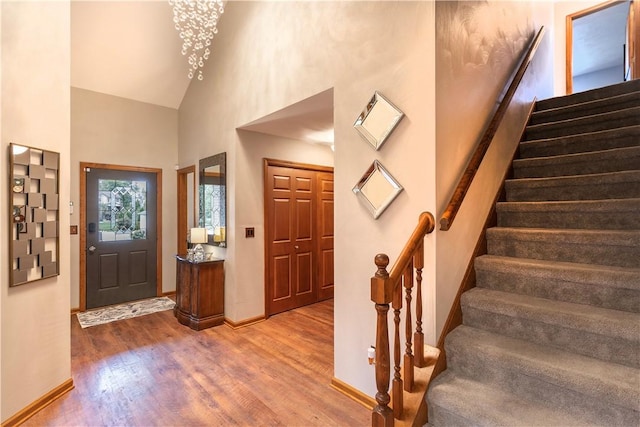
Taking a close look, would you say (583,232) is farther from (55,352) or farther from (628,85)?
(55,352)

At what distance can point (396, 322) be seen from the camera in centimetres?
159

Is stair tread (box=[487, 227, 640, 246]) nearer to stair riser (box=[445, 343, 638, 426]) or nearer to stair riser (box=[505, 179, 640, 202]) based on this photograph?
stair riser (box=[505, 179, 640, 202])

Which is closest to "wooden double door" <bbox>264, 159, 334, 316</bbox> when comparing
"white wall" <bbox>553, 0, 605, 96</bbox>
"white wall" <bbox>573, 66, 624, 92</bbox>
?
"white wall" <bbox>553, 0, 605, 96</bbox>

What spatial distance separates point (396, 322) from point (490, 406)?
56cm

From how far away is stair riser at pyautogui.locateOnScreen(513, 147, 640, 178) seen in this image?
7.70 ft

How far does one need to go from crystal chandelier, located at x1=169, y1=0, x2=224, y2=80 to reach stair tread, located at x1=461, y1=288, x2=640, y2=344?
292 cm

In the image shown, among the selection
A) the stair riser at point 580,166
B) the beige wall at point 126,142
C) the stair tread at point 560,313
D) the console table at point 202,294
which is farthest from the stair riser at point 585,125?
the beige wall at point 126,142

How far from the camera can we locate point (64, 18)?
244 centimetres

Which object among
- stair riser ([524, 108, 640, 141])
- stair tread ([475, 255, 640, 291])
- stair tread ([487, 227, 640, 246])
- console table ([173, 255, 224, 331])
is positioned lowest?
console table ([173, 255, 224, 331])

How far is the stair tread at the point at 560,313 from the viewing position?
1.52 m

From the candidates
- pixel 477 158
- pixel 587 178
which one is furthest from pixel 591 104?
pixel 477 158

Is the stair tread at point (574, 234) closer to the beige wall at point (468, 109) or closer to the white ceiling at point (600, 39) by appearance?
the beige wall at point (468, 109)

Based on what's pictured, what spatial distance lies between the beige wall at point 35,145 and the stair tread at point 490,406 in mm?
2654

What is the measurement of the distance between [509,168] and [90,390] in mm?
4008
